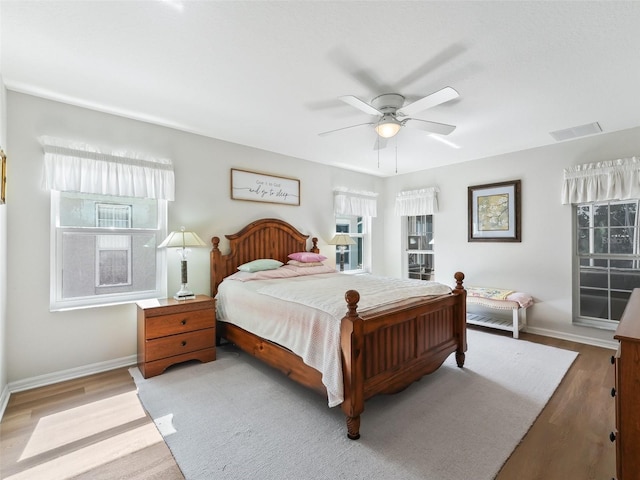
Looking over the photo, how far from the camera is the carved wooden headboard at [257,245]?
3.87 metres

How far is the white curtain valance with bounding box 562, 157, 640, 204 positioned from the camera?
11.5ft

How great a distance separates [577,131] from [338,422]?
4144 mm

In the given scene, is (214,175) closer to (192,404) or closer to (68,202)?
(68,202)

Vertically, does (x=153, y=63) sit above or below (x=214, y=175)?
above

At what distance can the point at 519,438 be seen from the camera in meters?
2.03

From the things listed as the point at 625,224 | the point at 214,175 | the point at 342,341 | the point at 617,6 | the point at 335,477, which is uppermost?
the point at 617,6

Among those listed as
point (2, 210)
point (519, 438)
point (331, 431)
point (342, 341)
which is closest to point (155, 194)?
point (2, 210)

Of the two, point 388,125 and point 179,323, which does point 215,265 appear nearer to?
point 179,323

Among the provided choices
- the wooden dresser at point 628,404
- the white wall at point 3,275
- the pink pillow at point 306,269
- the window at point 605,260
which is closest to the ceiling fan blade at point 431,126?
the wooden dresser at point 628,404

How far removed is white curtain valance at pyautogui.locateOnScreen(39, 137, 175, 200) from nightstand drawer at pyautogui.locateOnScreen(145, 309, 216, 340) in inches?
52.0

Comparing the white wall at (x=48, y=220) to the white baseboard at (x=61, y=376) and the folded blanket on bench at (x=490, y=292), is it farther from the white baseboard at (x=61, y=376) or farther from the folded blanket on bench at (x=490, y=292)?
the folded blanket on bench at (x=490, y=292)

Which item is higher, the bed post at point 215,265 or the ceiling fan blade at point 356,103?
the ceiling fan blade at point 356,103

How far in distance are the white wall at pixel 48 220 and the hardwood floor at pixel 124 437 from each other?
36 centimetres

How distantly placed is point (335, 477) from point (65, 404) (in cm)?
227
